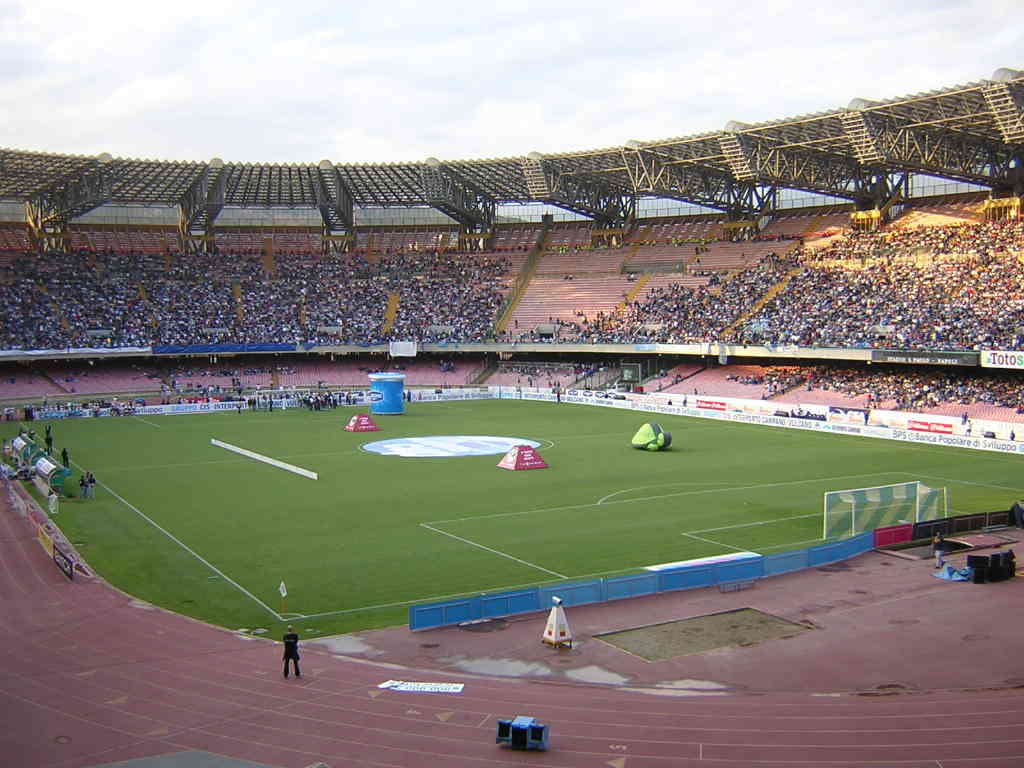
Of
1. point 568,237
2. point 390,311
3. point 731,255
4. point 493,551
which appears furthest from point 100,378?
point 493,551

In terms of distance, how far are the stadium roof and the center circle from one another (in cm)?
2863

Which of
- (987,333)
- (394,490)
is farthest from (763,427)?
(394,490)

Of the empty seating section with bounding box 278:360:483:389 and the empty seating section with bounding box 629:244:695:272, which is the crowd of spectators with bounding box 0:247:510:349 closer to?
the empty seating section with bounding box 278:360:483:389

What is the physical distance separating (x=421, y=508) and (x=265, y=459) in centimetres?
1278

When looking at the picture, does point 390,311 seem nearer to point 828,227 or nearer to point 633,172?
point 633,172

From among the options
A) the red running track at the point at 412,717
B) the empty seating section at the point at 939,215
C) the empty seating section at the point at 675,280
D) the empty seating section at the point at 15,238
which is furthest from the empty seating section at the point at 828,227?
the empty seating section at the point at 15,238

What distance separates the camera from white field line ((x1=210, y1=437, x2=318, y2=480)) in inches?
1512

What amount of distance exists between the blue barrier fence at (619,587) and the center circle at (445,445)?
20.4 m

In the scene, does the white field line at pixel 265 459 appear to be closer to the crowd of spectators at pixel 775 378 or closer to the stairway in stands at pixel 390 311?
the stairway in stands at pixel 390 311

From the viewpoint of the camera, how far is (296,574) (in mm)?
24047

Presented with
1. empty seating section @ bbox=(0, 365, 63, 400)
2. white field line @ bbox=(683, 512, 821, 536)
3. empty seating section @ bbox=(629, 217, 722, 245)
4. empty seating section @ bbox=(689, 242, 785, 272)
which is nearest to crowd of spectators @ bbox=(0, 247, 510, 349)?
empty seating section @ bbox=(0, 365, 63, 400)

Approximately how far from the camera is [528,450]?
40688 mm

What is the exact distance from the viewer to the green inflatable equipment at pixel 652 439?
149ft

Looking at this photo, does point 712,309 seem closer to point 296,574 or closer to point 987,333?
point 987,333
